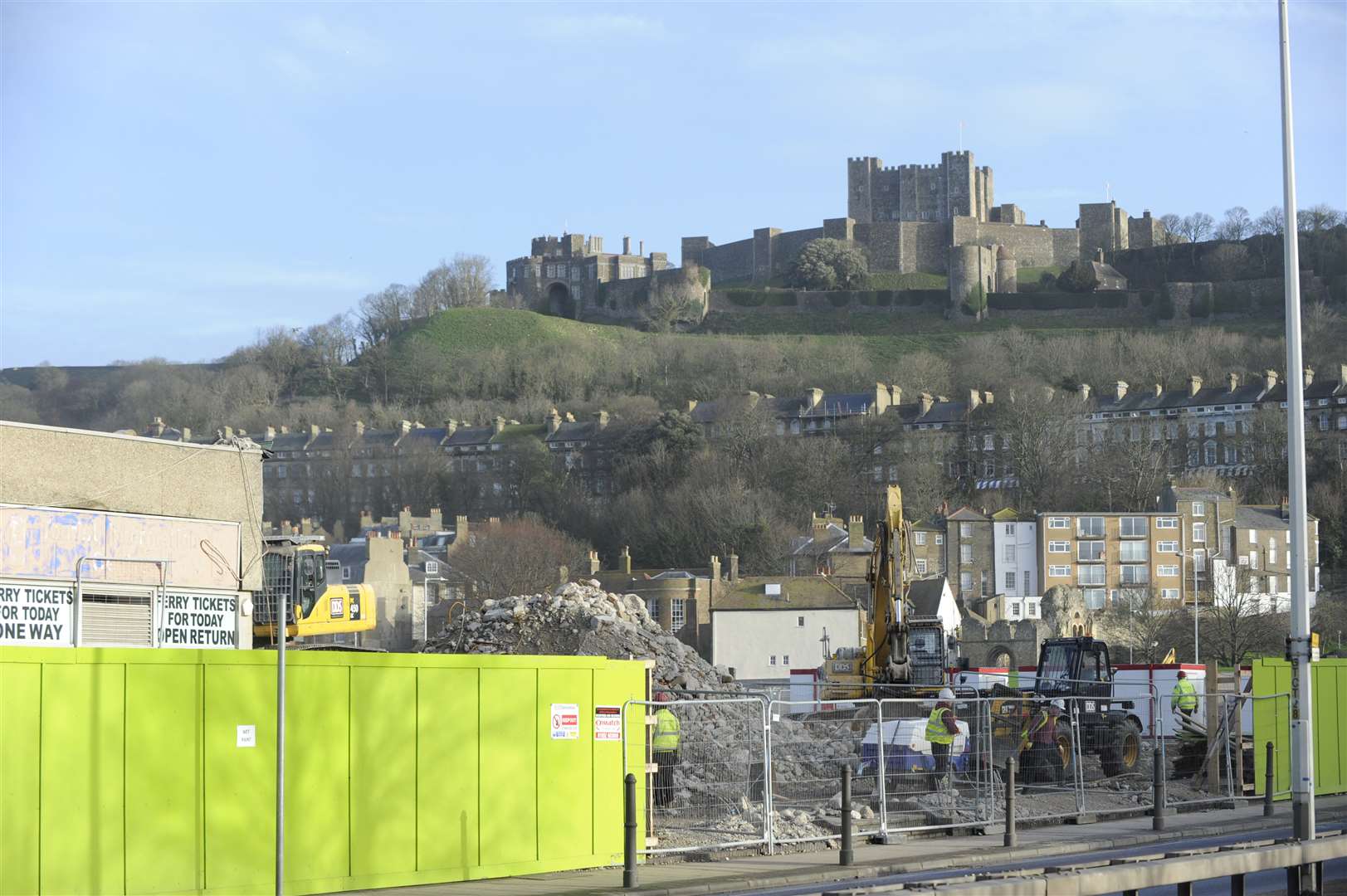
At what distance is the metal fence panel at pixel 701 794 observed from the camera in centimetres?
1805

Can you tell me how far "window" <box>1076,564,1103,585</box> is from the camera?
109 metres

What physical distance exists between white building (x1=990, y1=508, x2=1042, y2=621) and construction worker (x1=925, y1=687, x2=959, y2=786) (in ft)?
286

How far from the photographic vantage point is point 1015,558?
4328 inches

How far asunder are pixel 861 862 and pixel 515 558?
87126mm

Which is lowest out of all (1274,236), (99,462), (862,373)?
(99,462)

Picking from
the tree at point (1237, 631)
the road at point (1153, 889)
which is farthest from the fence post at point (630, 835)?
the tree at point (1237, 631)

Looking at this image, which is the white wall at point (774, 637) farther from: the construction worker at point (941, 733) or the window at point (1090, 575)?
the construction worker at point (941, 733)

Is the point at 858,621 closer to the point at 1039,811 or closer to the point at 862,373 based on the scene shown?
the point at 1039,811

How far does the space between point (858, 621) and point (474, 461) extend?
77624mm

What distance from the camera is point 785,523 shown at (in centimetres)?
12056

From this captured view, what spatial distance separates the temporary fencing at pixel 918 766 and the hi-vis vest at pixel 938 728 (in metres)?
0.04

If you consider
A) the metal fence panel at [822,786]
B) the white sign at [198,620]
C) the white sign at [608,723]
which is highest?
the white sign at [198,620]

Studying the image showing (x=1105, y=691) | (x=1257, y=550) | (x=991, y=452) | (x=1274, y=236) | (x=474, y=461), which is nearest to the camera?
(x=1105, y=691)

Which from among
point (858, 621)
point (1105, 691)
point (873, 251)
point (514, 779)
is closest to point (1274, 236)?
point (873, 251)
